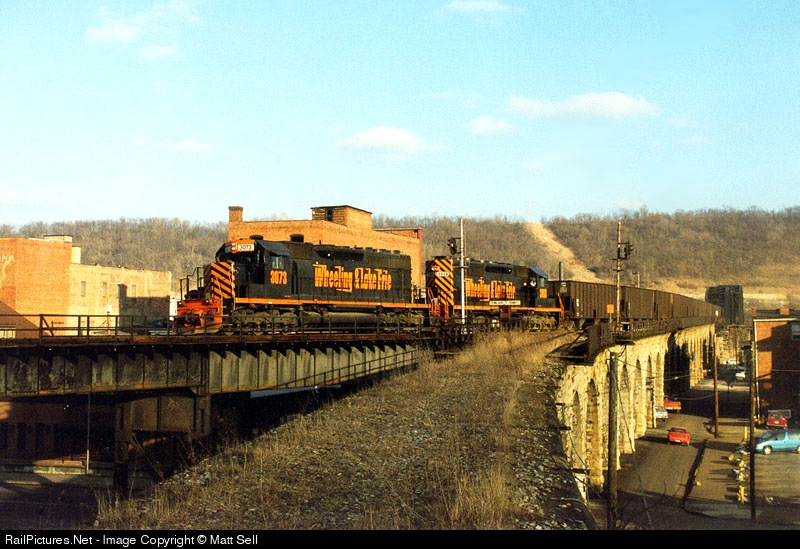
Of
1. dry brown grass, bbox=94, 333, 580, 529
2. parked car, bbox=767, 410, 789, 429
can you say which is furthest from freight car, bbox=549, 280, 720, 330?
dry brown grass, bbox=94, 333, 580, 529

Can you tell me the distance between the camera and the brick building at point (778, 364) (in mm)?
52219

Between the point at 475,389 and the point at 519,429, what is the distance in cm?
521

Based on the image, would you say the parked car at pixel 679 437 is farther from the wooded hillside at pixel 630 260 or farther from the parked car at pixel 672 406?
the wooded hillside at pixel 630 260

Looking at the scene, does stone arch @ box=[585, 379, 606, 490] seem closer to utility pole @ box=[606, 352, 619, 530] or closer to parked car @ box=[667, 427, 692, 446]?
parked car @ box=[667, 427, 692, 446]

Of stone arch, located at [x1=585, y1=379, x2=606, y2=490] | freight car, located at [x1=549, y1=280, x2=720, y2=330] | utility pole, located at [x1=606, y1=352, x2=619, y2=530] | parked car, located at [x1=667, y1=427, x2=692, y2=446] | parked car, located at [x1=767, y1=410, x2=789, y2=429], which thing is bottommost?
parked car, located at [x1=667, y1=427, x2=692, y2=446]

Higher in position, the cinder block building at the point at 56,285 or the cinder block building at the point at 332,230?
the cinder block building at the point at 332,230

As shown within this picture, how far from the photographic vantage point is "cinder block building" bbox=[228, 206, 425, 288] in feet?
180

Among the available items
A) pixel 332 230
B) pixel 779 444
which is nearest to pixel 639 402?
pixel 779 444

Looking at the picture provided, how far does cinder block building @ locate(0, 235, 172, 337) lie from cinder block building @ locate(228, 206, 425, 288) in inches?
380

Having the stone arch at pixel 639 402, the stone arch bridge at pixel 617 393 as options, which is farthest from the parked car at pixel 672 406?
the stone arch at pixel 639 402

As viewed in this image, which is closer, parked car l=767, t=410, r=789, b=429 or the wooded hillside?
parked car l=767, t=410, r=789, b=429

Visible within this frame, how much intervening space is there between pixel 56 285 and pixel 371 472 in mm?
39190

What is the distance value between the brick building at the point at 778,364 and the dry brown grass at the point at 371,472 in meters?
35.5
